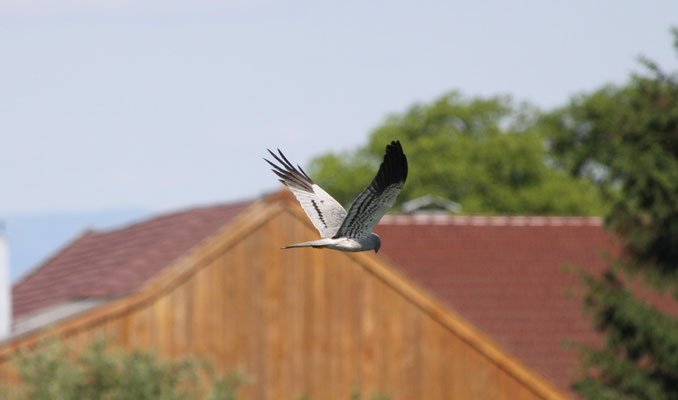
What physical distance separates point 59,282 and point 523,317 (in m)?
11.5

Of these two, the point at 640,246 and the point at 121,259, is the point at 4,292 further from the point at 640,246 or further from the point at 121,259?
the point at 640,246

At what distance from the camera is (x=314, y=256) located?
108 ft

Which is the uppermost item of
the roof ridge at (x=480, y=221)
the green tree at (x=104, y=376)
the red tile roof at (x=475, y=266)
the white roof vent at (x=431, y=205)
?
the white roof vent at (x=431, y=205)

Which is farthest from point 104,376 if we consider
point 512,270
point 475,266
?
point 512,270

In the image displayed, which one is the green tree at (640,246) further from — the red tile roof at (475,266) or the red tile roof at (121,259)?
the red tile roof at (121,259)

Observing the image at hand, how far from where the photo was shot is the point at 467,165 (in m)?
91.1

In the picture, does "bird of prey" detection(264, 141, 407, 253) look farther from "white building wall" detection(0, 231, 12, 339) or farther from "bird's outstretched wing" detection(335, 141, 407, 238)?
"white building wall" detection(0, 231, 12, 339)

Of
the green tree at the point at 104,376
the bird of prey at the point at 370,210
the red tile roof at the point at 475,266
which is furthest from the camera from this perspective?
the red tile roof at the point at 475,266

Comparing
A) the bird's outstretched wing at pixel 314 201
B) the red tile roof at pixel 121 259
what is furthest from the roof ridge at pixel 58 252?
the bird's outstretched wing at pixel 314 201

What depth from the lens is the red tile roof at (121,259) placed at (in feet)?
110

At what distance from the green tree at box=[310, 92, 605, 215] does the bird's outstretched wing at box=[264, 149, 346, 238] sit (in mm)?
77090

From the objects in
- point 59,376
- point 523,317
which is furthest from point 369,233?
point 523,317

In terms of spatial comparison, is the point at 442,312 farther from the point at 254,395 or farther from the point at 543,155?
the point at 543,155

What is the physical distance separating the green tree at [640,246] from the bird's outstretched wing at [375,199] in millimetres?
19544
